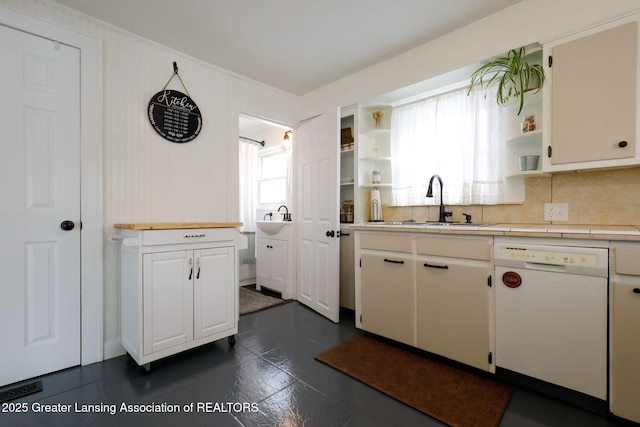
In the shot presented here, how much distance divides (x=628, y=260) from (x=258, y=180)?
413 centimetres

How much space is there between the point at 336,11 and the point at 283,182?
2.50 metres

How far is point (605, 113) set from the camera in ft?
5.35

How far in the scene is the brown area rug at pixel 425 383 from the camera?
1.47 metres

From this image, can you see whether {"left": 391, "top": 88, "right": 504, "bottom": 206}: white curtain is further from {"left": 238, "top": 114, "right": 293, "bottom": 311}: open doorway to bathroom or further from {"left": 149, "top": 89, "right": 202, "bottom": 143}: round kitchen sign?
{"left": 149, "top": 89, "right": 202, "bottom": 143}: round kitchen sign

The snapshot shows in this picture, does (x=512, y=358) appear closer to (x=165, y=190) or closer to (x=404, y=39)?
(x=404, y=39)

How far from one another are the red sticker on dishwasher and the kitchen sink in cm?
234

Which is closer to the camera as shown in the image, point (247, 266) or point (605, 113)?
point (605, 113)

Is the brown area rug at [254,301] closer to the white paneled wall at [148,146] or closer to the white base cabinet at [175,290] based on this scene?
the white base cabinet at [175,290]

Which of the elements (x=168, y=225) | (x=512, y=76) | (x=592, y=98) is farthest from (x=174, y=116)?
(x=592, y=98)

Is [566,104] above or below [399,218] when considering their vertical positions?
above

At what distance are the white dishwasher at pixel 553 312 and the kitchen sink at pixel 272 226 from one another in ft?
7.79

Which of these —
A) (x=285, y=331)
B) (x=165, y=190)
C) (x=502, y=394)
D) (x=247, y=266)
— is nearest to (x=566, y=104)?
(x=502, y=394)

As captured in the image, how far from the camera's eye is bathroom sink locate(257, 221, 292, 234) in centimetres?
351

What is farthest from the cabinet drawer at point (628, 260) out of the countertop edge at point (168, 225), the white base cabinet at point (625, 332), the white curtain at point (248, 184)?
the white curtain at point (248, 184)
